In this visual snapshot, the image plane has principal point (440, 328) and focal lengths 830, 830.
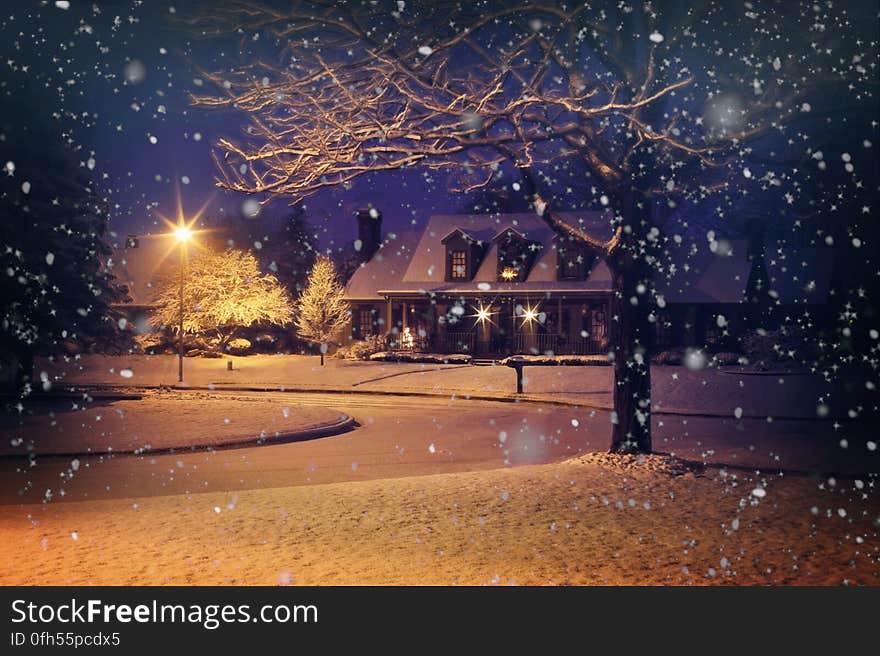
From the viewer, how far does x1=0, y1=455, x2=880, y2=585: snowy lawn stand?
6.70m

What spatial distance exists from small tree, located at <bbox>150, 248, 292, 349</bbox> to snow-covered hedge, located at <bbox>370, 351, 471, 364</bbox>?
42.3 feet

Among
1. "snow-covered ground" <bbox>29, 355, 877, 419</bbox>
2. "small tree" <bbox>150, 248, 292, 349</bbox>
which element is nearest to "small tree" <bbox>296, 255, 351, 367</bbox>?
"snow-covered ground" <bbox>29, 355, 877, 419</bbox>

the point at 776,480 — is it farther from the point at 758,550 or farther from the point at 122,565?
the point at 122,565

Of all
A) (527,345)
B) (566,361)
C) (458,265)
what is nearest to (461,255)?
(458,265)

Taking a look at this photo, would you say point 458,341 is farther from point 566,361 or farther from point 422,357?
point 566,361

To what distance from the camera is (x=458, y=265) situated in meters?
48.0

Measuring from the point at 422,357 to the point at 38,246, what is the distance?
19640mm

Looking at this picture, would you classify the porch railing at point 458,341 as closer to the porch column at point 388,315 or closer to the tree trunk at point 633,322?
the porch column at point 388,315

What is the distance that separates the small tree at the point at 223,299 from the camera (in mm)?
54062

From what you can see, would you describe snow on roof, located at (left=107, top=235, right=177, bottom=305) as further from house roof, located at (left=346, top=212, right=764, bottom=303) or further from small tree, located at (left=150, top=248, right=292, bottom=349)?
house roof, located at (left=346, top=212, right=764, bottom=303)

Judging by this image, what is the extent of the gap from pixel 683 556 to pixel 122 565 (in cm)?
477

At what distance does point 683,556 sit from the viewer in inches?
286

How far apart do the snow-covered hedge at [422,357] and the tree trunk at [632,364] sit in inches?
1141

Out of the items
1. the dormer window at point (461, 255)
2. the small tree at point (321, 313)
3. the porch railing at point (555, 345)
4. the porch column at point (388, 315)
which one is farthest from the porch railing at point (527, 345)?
the small tree at point (321, 313)
